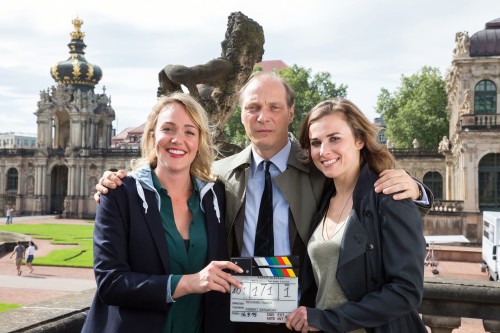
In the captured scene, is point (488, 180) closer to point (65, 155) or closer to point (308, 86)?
point (308, 86)

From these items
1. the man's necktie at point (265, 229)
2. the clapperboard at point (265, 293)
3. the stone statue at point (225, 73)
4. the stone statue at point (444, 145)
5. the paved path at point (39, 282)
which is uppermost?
the stone statue at point (444, 145)

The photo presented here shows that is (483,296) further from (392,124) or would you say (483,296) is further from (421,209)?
(392,124)

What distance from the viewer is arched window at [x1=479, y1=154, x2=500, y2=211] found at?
3803cm

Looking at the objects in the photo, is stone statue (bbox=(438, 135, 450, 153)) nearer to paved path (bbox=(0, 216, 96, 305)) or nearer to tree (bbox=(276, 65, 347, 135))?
tree (bbox=(276, 65, 347, 135))

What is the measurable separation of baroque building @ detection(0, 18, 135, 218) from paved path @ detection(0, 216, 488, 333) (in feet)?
127

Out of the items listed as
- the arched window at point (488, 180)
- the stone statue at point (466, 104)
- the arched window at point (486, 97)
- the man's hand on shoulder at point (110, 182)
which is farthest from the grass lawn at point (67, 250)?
the arched window at point (486, 97)

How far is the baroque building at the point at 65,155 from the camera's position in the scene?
6662 cm

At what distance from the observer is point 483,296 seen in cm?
543

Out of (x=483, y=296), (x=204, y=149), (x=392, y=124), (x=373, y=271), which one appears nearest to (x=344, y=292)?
(x=373, y=271)

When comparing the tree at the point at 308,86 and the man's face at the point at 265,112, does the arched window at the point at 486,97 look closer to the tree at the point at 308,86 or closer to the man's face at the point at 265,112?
the tree at the point at 308,86

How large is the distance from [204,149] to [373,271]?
1.47m

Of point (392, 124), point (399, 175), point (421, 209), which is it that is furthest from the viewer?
point (392, 124)

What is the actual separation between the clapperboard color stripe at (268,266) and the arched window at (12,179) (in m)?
72.7

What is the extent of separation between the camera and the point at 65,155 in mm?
67312
